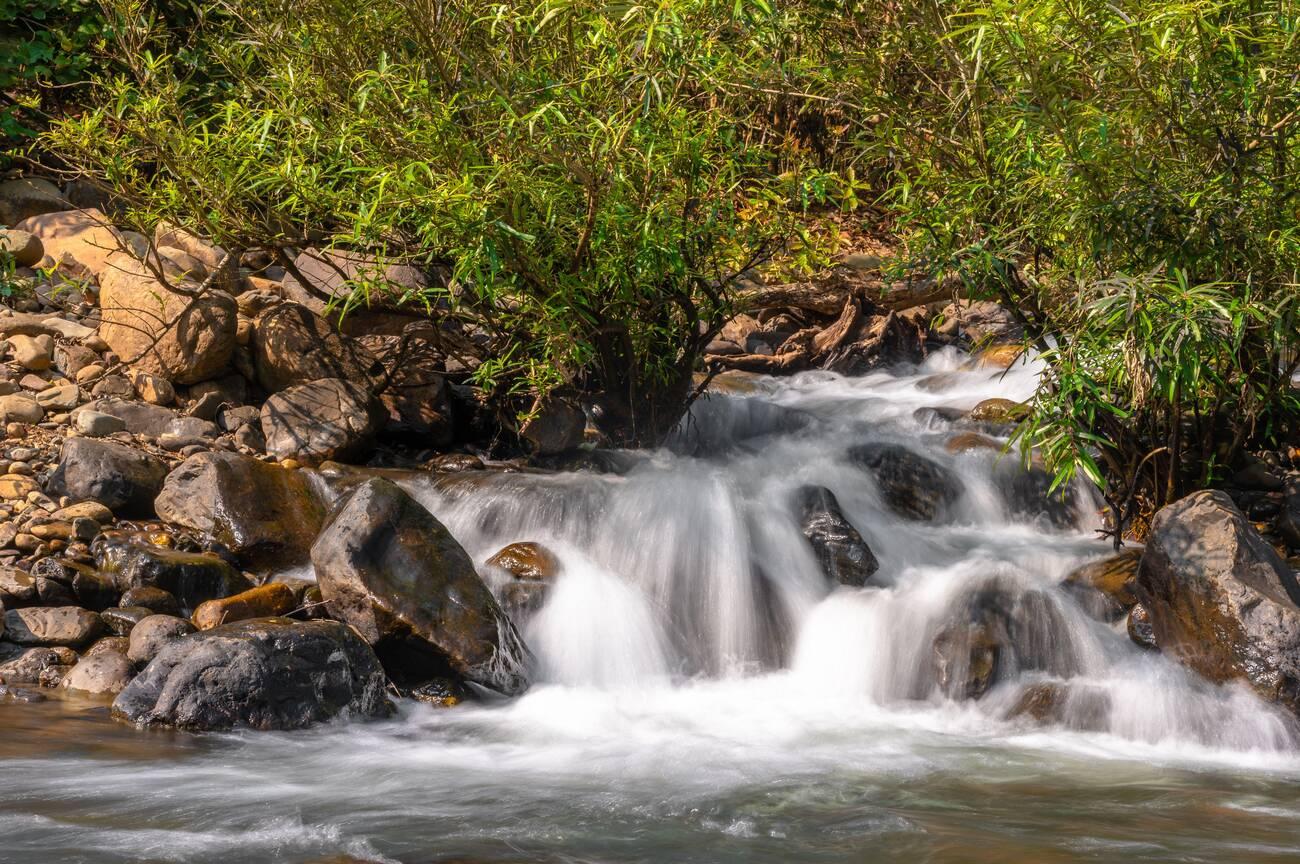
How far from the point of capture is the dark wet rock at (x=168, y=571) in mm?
5844

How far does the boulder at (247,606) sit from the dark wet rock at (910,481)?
166 inches

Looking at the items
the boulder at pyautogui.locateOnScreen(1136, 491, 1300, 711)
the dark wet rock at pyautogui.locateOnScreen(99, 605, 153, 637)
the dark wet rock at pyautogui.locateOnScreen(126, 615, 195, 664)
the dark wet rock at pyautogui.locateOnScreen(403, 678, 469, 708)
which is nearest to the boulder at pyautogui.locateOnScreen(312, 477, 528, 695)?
the dark wet rock at pyautogui.locateOnScreen(403, 678, 469, 708)

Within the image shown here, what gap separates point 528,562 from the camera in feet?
21.0

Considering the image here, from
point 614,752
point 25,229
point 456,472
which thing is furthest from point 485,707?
Result: point 25,229

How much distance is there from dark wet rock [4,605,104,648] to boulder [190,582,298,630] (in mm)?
472

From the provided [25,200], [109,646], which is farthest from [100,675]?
[25,200]

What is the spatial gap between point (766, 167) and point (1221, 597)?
12.0 feet

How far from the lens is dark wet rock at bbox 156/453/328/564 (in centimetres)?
634

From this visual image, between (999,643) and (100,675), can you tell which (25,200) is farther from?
(999,643)

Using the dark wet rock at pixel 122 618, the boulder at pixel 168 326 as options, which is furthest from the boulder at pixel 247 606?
the boulder at pixel 168 326

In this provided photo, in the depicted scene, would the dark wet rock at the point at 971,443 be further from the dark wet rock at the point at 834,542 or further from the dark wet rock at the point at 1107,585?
the dark wet rock at the point at 1107,585

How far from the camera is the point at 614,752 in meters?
5.07

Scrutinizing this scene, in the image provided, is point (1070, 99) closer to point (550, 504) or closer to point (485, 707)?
point (550, 504)

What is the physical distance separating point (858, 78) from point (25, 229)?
6534 millimetres
